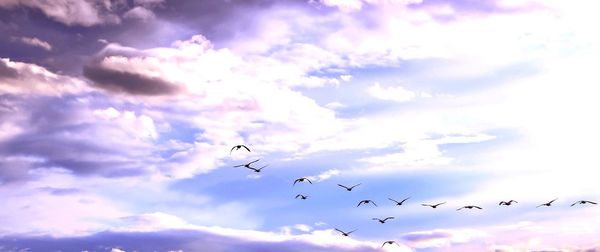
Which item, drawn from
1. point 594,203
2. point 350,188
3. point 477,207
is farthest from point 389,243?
point 594,203

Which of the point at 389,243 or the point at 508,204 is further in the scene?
the point at 389,243

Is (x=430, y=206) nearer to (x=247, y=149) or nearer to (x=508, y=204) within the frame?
(x=508, y=204)

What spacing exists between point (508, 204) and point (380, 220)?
34.0 m

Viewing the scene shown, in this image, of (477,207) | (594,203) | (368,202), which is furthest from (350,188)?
(594,203)

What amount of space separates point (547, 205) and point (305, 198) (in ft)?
187

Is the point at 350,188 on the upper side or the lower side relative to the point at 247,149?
upper

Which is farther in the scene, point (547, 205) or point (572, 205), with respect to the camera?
point (547, 205)

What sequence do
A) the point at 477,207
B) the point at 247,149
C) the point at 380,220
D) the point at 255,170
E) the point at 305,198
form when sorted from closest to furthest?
1. the point at 247,149
2. the point at 255,170
3. the point at 477,207
4. the point at 305,198
5. the point at 380,220

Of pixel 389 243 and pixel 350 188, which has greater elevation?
pixel 350 188

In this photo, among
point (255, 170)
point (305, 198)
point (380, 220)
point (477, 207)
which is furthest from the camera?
point (380, 220)

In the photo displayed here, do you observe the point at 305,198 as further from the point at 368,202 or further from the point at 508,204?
the point at 508,204

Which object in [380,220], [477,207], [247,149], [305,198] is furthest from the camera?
[380,220]

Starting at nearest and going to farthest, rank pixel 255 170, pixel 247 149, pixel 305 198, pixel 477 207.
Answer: pixel 247 149
pixel 255 170
pixel 477 207
pixel 305 198

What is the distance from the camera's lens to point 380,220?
16925 centimetres
